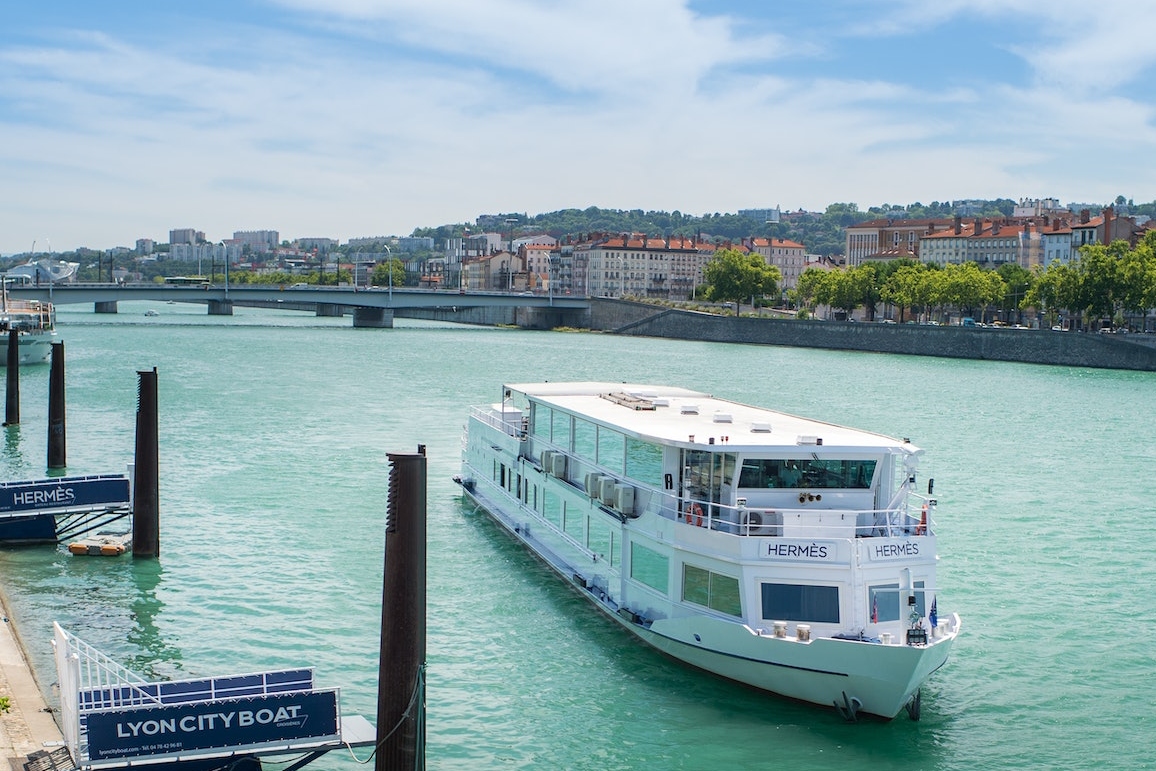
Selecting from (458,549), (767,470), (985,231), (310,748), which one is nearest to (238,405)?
(458,549)

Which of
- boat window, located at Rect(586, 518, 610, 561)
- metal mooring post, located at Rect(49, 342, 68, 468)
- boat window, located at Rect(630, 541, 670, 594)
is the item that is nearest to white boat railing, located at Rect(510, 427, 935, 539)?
boat window, located at Rect(630, 541, 670, 594)

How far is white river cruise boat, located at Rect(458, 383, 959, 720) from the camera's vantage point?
621 inches

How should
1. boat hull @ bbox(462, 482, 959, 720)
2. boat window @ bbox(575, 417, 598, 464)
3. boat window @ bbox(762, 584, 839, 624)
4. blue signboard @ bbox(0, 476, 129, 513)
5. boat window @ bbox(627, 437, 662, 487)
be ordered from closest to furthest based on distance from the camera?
boat hull @ bbox(462, 482, 959, 720) → boat window @ bbox(762, 584, 839, 624) → boat window @ bbox(627, 437, 662, 487) → boat window @ bbox(575, 417, 598, 464) → blue signboard @ bbox(0, 476, 129, 513)

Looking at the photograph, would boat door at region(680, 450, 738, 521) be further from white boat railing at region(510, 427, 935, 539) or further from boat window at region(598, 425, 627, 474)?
boat window at region(598, 425, 627, 474)

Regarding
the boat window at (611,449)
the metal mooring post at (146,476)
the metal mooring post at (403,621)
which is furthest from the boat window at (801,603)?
the metal mooring post at (146,476)

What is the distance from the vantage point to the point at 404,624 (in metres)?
11.8

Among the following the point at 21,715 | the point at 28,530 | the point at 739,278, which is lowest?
the point at 21,715

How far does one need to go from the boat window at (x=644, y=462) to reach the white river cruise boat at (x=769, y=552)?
0.11 ft

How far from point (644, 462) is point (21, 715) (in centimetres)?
863

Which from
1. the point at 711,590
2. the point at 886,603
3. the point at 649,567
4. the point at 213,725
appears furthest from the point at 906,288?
the point at 213,725

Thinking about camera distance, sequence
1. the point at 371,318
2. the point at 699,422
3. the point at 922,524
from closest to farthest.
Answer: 1. the point at 922,524
2. the point at 699,422
3. the point at 371,318

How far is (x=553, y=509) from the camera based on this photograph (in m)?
Answer: 23.0

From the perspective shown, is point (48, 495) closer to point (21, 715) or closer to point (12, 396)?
point (21, 715)

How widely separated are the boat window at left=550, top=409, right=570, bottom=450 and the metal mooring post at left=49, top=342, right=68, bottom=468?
1422cm
